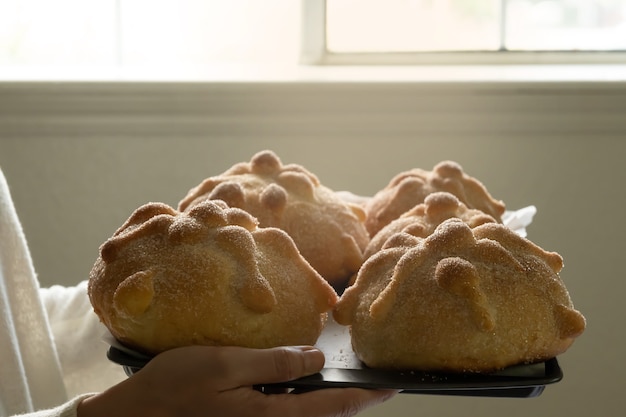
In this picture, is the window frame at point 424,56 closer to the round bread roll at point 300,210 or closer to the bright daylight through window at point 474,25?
the bright daylight through window at point 474,25

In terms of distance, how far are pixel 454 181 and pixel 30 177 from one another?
1.15 metres

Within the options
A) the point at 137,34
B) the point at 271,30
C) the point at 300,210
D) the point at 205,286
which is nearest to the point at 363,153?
the point at 271,30

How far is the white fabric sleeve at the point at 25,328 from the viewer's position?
127 cm

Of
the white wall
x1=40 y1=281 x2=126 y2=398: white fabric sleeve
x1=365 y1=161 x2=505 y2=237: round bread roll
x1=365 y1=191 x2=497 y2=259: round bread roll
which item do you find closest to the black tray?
x1=365 y1=191 x2=497 y2=259: round bread roll

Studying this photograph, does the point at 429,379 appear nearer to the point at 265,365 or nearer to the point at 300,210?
the point at 265,365

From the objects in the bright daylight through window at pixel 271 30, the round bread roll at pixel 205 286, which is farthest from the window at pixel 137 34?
the round bread roll at pixel 205 286

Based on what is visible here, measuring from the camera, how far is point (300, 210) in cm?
94

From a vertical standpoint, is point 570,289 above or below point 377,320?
below

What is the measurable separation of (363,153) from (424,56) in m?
0.34

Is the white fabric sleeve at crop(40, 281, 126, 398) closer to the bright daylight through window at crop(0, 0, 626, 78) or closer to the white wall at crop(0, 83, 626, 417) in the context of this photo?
the white wall at crop(0, 83, 626, 417)

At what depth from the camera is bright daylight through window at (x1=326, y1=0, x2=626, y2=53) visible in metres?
1.97

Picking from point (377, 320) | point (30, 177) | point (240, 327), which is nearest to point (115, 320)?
point (240, 327)

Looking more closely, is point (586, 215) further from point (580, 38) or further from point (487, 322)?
point (487, 322)

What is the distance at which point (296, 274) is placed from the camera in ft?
2.59
